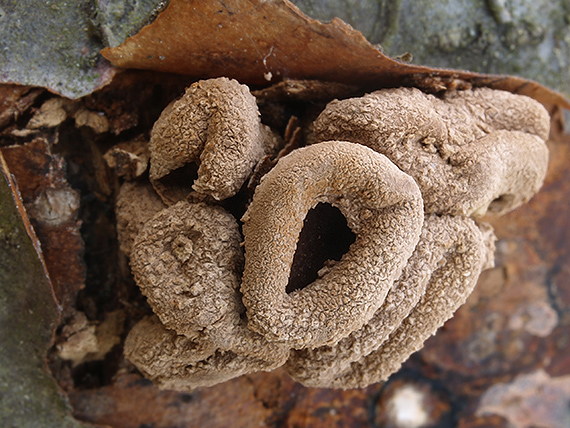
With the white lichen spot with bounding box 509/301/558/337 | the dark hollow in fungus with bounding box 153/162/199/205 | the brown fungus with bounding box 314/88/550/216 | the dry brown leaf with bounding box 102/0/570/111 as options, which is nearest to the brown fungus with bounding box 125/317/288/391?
the dark hollow in fungus with bounding box 153/162/199/205

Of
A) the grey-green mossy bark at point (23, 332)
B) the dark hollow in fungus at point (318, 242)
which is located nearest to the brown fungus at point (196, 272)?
the dark hollow in fungus at point (318, 242)

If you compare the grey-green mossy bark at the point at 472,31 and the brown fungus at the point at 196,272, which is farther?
the grey-green mossy bark at the point at 472,31

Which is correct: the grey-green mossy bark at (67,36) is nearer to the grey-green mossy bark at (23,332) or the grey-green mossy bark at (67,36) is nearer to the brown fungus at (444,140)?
the grey-green mossy bark at (23,332)

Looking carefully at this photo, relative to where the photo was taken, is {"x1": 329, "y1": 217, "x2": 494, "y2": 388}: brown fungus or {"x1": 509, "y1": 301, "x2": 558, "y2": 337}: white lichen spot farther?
{"x1": 509, "y1": 301, "x2": 558, "y2": 337}: white lichen spot

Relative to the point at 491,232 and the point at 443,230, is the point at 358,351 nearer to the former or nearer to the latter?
the point at 443,230

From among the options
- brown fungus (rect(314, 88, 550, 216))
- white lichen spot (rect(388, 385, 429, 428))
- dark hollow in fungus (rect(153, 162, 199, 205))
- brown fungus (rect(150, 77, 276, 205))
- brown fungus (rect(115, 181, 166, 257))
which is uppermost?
brown fungus (rect(314, 88, 550, 216))

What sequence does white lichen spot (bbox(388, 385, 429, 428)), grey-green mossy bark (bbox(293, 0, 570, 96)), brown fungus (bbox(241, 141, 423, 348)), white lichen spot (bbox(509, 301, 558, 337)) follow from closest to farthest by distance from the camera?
brown fungus (bbox(241, 141, 423, 348)) < grey-green mossy bark (bbox(293, 0, 570, 96)) < white lichen spot (bbox(388, 385, 429, 428)) < white lichen spot (bbox(509, 301, 558, 337))

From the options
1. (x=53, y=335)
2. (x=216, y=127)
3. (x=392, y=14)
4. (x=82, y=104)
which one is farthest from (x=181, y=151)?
(x=392, y=14)

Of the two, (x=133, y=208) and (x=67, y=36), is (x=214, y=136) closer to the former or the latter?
(x=133, y=208)

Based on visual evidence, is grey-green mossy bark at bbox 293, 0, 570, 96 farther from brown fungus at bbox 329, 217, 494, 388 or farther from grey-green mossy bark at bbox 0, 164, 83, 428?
grey-green mossy bark at bbox 0, 164, 83, 428
